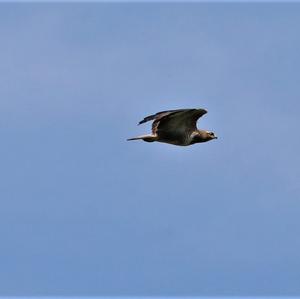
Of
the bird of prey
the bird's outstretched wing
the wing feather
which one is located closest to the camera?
the bird's outstretched wing

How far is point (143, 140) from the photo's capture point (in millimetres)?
59875

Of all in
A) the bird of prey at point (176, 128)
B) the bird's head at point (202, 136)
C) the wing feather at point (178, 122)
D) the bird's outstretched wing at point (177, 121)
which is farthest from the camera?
the bird's head at point (202, 136)

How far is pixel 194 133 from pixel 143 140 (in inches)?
93.6

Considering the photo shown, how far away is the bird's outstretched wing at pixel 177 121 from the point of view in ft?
193

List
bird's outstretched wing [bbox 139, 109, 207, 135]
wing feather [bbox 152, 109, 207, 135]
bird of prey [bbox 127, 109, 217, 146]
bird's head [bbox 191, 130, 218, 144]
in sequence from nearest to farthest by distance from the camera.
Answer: bird's outstretched wing [bbox 139, 109, 207, 135]
bird of prey [bbox 127, 109, 217, 146]
wing feather [bbox 152, 109, 207, 135]
bird's head [bbox 191, 130, 218, 144]

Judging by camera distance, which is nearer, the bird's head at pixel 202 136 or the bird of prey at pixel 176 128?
the bird of prey at pixel 176 128

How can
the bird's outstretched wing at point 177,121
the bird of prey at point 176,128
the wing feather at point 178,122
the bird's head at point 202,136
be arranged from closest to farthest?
the bird's outstretched wing at point 177,121, the bird of prey at point 176,128, the wing feather at point 178,122, the bird's head at point 202,136

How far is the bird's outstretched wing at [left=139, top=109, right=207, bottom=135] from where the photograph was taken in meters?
58.8

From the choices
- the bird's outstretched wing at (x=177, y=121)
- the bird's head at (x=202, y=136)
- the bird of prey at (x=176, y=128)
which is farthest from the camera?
the bird's head at (x=202, y=136)

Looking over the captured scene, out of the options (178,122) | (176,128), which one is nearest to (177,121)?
(178,122)

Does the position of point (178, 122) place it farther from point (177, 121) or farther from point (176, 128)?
point (176, 128)

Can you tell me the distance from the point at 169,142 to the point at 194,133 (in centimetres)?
123

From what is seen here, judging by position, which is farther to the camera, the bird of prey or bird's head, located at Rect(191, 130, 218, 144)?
bird's head, located at Rect(191, 130, 218, 144)

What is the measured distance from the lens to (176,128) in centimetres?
6034
